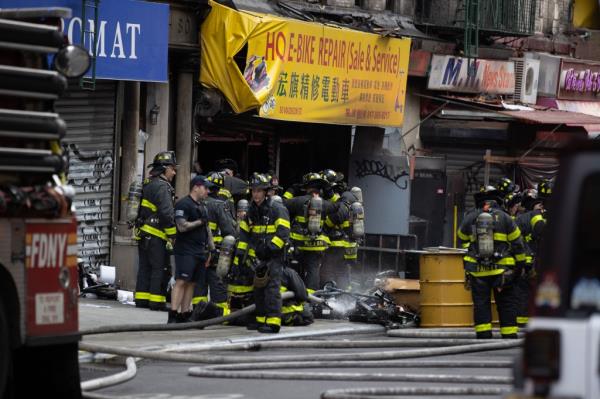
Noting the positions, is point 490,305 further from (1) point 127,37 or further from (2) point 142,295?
(1) point 127,37

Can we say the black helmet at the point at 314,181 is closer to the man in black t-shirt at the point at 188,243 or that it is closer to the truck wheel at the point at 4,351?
the man in black t-shirt at the point at 188,243

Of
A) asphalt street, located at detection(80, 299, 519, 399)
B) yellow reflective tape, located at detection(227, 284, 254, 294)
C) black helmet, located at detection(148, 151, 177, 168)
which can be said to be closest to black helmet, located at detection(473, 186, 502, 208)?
asphalt street, located at detection(80, 299, 519, 399)

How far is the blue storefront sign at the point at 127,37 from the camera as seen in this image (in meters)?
19.9

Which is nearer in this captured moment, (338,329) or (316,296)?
(338,329)

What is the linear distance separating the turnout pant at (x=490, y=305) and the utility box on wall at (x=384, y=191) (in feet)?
34.1

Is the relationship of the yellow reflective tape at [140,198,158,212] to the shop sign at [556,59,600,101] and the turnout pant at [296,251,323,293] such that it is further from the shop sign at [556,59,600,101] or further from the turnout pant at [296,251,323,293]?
the shop sign at [556,59,600,101]

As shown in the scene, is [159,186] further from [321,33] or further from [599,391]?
[599,391]

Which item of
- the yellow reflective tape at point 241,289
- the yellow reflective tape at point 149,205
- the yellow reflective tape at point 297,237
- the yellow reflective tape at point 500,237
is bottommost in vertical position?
the yellow reflective tape at point 241,289

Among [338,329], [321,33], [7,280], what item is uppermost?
[321,33]

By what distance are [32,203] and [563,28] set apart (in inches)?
1024

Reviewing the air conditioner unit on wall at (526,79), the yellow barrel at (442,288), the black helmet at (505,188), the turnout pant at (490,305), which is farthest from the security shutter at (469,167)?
the turnout pant at (490,305)

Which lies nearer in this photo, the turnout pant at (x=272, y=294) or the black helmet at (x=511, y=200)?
the turnout pant at (x=272, y=294)

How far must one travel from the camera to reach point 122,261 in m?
20.8

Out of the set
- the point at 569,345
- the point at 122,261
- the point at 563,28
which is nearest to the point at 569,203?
the point at 569,345
